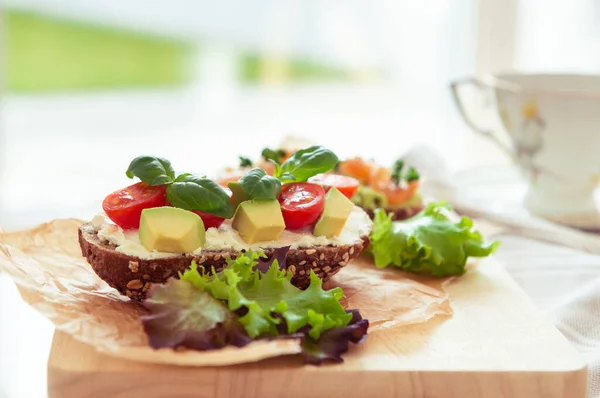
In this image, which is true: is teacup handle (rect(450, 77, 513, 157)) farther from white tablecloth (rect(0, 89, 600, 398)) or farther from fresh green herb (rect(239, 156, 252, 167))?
fresh green herb (rect(239, 156, 252, 167))

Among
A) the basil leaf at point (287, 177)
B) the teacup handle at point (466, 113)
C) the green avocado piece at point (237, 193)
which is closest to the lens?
the green avocado piece at point (237, 193)

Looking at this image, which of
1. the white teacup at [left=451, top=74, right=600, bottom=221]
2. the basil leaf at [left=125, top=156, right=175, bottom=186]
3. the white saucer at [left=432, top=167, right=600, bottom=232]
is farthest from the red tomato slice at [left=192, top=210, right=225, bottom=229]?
the white teacup at [left=451, top=74, right=600, bottom=221]

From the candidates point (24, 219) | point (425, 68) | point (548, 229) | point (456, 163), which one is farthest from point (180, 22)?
point (548, 229)

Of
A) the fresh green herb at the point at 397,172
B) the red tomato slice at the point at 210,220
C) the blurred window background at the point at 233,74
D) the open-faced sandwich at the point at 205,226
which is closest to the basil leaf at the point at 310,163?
the open-faced sandwich at the point at 205,226

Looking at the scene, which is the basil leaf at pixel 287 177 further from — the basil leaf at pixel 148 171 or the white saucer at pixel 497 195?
the white saucer at pixel 497 195

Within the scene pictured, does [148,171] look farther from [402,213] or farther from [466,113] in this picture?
[466,113]

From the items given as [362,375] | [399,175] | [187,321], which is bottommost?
[362,375]

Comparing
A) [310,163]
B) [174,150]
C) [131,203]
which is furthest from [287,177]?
[174,150]
